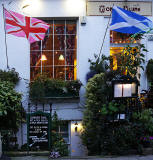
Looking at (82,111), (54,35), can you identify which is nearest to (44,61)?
(54,35)

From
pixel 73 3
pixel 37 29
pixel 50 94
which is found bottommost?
pixel 50 94

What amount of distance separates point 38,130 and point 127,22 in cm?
400

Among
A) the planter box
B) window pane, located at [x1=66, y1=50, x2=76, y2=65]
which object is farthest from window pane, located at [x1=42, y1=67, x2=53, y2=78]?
the planter box

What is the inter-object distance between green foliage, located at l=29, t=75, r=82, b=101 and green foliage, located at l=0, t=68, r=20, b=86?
0.50 meters

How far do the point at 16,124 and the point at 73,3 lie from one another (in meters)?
4.17

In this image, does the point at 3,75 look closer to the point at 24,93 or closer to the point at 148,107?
the point at 24,93

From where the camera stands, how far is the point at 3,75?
914cm

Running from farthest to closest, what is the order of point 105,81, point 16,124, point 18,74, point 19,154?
1. point 18,74
2. point 16,124
3. point 105,81
4. point 19,154

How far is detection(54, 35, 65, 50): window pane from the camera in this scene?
9930 mm

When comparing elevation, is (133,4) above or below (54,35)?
above

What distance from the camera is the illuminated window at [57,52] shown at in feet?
32.3

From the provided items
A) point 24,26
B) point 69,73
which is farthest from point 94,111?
point 24,26

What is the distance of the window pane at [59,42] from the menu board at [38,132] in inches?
117

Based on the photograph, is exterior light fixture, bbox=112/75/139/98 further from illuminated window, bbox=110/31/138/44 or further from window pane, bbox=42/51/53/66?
window pane, bbox=42/51/53/66
